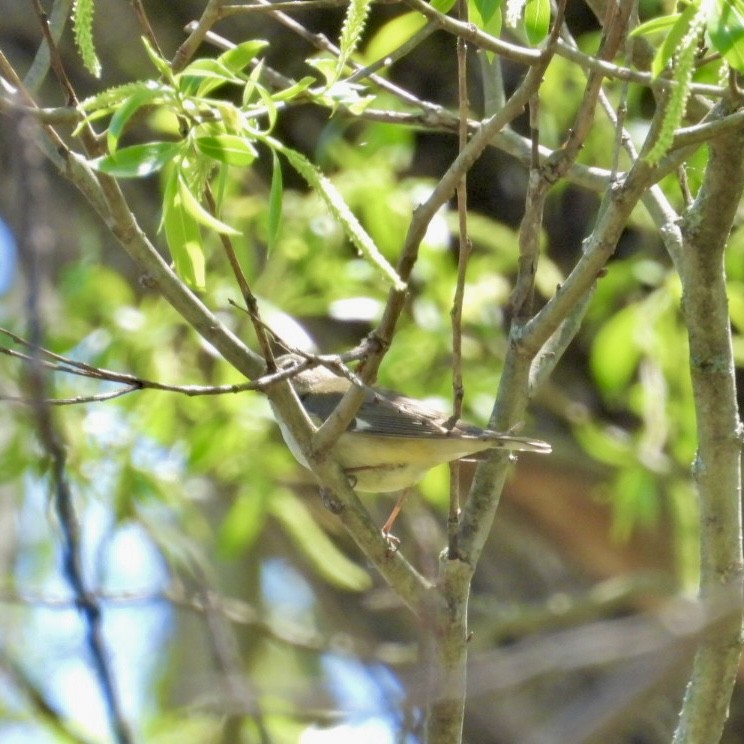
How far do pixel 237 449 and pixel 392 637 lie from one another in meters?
2.21

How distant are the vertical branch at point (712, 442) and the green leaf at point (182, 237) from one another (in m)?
1.00

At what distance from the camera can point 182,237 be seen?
74.5 inches

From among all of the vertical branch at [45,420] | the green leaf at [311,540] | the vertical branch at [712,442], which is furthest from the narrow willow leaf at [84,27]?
the green leaf at [311,540]

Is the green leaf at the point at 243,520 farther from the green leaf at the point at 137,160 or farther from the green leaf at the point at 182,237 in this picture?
the green leaf at the point at 137,160

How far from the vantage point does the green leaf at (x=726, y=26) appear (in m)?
1.65

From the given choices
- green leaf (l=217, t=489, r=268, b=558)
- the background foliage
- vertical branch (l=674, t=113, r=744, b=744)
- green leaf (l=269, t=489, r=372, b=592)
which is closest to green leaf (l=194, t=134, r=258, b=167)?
the background foliage

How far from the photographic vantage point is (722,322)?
90.7 inches

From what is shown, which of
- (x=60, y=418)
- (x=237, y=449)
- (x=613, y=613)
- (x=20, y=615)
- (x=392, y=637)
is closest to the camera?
(x=60, y=418)

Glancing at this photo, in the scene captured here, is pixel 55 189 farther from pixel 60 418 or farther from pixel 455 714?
pixel 455 714

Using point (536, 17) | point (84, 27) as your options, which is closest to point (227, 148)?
point (84, 27)

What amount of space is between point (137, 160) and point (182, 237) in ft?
0.84

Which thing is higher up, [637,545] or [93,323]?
[93,323]

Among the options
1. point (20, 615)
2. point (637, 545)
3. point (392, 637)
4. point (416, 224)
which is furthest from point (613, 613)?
point (20, 615)

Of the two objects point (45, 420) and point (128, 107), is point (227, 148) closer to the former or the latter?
point (128, 107)
